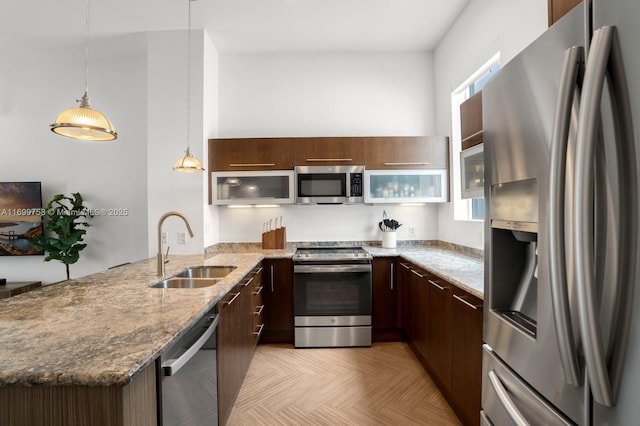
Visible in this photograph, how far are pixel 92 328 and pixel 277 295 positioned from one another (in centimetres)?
203

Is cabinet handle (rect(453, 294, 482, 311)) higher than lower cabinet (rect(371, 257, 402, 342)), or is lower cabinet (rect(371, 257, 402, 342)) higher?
cabinet handle (rect(453, 294, 482, 311))

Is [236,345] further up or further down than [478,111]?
further down

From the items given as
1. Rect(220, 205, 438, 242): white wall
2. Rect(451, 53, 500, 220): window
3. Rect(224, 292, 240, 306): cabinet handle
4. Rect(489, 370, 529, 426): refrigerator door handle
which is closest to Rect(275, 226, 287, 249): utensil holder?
Rect(220, 205, 438, 242): white wall

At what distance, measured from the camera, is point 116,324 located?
1186 mm

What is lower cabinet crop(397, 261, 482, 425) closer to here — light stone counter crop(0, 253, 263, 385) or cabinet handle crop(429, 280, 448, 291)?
cabinet handle crop(429, 280, 448, 291)

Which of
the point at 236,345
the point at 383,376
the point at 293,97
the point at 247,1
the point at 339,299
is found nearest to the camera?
the point at 236,345

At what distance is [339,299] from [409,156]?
66.6 inches

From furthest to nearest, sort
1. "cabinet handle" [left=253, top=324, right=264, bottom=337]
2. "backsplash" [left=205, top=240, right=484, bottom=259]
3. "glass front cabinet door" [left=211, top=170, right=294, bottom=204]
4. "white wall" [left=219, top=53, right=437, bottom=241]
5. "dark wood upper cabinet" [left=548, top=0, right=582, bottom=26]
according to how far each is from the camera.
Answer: "white wall" [left=219, top=53, right=437, bottom=241] < "backsplash" [left=205, top=240, right=484, bottom=259] < "glass front cabinet door" [left=211, top=170, right=294, bottom=204] < "cabinet handle" [left=253, top=324, right=264, bottom=337] < "dark wood upper cabinet" [left=548, top=0, right=582, bottom=26]

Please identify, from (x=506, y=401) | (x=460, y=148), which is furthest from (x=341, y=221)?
(x=506, y=401)

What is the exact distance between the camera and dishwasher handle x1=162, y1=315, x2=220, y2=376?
1103 millimetres

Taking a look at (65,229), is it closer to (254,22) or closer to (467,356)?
(254,22)

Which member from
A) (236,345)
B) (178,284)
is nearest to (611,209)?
(236,345)

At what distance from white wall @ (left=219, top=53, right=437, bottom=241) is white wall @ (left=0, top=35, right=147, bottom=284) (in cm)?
106

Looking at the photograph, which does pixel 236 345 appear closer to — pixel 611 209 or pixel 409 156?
pixel 611 209
